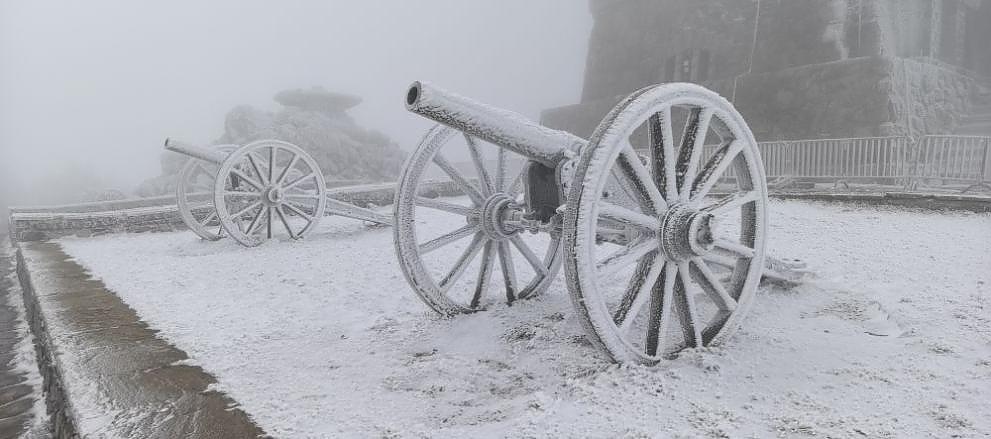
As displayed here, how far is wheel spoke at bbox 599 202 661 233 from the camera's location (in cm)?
190

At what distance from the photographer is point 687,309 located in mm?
2180

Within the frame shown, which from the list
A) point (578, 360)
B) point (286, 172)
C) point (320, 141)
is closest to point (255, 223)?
point (286, 172)

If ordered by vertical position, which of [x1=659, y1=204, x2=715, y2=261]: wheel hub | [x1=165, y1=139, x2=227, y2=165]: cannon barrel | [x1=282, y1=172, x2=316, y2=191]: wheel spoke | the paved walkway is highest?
[x1=165, y1=139, x2=227, y2=165]: cannon barrel

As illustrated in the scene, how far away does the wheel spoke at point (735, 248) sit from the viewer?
226 cm

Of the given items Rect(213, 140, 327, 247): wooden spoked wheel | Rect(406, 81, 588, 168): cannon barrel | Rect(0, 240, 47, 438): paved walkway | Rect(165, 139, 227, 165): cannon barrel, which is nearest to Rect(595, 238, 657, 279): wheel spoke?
Rect(406, 81, 588, 168): cannon barrel

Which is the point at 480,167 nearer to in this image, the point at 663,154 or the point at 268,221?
the point at 663,154

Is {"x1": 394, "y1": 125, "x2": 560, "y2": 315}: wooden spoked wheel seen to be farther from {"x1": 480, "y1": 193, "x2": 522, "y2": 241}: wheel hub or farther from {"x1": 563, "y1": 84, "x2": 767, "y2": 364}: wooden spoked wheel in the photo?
{"x1": 563, "y1": 84, "x2": 767, "y2": 364}: wooden spoked wheel

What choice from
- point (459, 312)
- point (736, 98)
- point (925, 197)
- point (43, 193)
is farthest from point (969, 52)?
point (43, 193)

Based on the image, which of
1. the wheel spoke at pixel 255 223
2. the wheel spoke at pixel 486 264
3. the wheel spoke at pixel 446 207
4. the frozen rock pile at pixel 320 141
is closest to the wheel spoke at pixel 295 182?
the wheel spoke at pixel 255 223

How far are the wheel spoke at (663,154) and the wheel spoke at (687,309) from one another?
0.29m

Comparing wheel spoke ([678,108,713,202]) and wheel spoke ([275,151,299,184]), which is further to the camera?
wheel spoke ([275,151,299,184])

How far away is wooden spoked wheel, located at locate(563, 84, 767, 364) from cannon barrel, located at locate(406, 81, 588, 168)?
0.28 m

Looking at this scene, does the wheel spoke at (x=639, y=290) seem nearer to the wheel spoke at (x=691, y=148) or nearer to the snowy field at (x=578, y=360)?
the snowy field at (x=578, y=360)

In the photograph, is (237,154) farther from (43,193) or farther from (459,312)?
(43,193)
